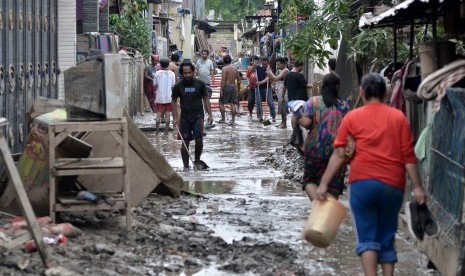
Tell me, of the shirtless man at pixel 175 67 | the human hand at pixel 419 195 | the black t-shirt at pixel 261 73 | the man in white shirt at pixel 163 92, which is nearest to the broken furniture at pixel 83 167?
the human hand at pixel 419 195

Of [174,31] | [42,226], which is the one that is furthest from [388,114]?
[174,31]

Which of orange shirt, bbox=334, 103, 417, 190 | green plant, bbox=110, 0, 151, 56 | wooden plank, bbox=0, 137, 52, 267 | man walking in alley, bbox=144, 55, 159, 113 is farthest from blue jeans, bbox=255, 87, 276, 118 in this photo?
wooden plank, bbox=0, 137, 52, 267

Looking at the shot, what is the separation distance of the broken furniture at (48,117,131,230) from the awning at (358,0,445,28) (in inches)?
104

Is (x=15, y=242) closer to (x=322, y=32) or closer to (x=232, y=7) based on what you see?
(x=322, y=32)

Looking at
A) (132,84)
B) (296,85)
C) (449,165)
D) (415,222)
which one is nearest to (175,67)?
(132,84)

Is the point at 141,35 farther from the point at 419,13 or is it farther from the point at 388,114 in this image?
the point at 388,114

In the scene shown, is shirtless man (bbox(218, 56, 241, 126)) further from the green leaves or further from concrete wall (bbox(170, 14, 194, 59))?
the green leaves

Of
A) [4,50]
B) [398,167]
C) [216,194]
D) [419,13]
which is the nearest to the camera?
[398,167]

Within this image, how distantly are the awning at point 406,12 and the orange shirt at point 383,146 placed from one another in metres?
1.28

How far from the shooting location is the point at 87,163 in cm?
959

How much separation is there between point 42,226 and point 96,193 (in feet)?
3.33

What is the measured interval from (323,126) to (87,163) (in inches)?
90.8

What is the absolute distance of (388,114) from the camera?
737cm

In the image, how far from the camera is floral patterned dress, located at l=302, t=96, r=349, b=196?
9.70m
